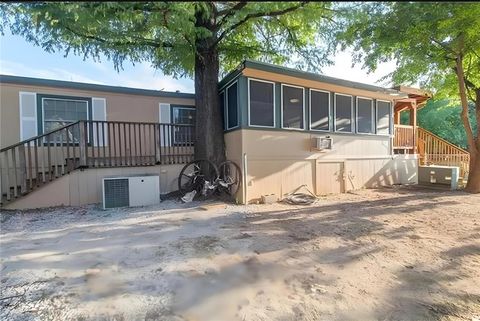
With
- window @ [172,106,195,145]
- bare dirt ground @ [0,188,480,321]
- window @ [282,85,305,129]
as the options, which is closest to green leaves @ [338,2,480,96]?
window @ [282,85,305,129]

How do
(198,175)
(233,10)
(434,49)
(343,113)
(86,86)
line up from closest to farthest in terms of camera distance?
(233,10), (434,49), (198,175), (86,86), (343,113)

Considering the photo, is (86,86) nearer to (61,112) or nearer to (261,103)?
(61,112)

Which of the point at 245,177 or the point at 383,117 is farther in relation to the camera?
the point at 383,117

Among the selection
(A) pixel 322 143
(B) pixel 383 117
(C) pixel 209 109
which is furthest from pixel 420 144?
(C) pixel 209 109

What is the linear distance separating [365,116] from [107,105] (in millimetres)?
8185

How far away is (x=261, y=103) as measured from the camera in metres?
7.20

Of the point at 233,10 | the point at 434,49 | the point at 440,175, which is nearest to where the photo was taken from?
the point at 233,10

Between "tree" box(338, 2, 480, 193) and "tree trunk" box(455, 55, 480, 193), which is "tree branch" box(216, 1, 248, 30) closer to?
"tree" box(338, 2, 480, 193)

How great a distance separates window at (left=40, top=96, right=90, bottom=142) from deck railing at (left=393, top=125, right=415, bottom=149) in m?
10.5

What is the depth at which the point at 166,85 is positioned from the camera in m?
10.2

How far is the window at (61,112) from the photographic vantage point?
7715mm

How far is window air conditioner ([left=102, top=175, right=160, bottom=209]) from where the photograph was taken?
6.58m

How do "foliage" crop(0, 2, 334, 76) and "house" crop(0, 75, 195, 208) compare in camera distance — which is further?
"house" crop(0, 75, 195, 208)

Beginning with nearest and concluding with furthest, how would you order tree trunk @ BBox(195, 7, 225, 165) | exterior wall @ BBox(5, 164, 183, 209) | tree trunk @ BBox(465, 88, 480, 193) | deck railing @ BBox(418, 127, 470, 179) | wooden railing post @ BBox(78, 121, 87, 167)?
1. exterior wall @ BBox(5, 164, 183, 209)
2. wooden railing post @ BBox(78, 121, 87, 167)
3. tree trunk @ BBox(195, 7, 225, 165)
4. tree trunk @ BBox(465, 88, 480, 193)
5. deck railing @ BBox(418, 127, 470, 179)
